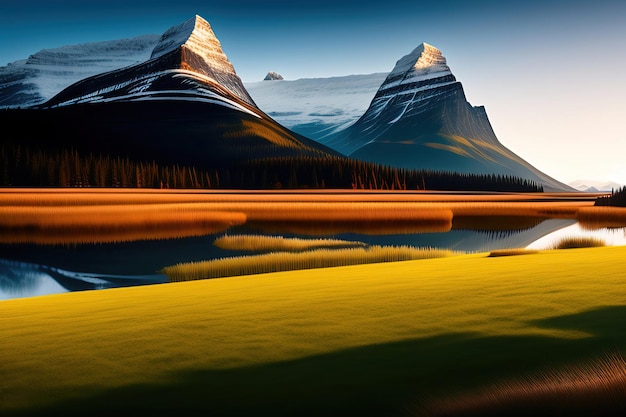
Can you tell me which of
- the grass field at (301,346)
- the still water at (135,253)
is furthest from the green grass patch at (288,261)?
the grass field at (301,346)

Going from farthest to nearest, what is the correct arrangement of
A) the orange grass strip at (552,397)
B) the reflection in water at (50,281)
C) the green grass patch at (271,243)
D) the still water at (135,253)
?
the green grass patch at (271,243) → the still water at (135,253) → the reflection in water at (50,281) → the orange grass strip at (552,397)

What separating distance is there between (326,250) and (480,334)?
34035 mm

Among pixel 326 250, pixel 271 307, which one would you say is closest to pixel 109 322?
pixel 271 307

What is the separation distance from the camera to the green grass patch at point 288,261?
36.0m

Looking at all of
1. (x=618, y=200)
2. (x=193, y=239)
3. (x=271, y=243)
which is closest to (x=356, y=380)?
(x=271, y=243)

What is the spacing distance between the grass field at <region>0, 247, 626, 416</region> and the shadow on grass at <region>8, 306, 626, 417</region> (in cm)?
3

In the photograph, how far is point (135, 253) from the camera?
147ft

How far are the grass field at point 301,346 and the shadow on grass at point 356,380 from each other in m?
0.03

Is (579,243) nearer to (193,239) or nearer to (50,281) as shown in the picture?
(193,239)

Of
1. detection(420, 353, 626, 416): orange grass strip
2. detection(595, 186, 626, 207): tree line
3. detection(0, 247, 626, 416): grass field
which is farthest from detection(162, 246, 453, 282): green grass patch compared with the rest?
detection(595, 186, 626, 207): tree line

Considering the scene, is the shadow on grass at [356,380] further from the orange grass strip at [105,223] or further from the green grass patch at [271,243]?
the orange grass strip at [105,223]

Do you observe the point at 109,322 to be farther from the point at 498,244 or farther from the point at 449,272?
the point at 498,244

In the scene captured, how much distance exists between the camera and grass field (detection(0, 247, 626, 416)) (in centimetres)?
879

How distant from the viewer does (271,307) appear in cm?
1514
